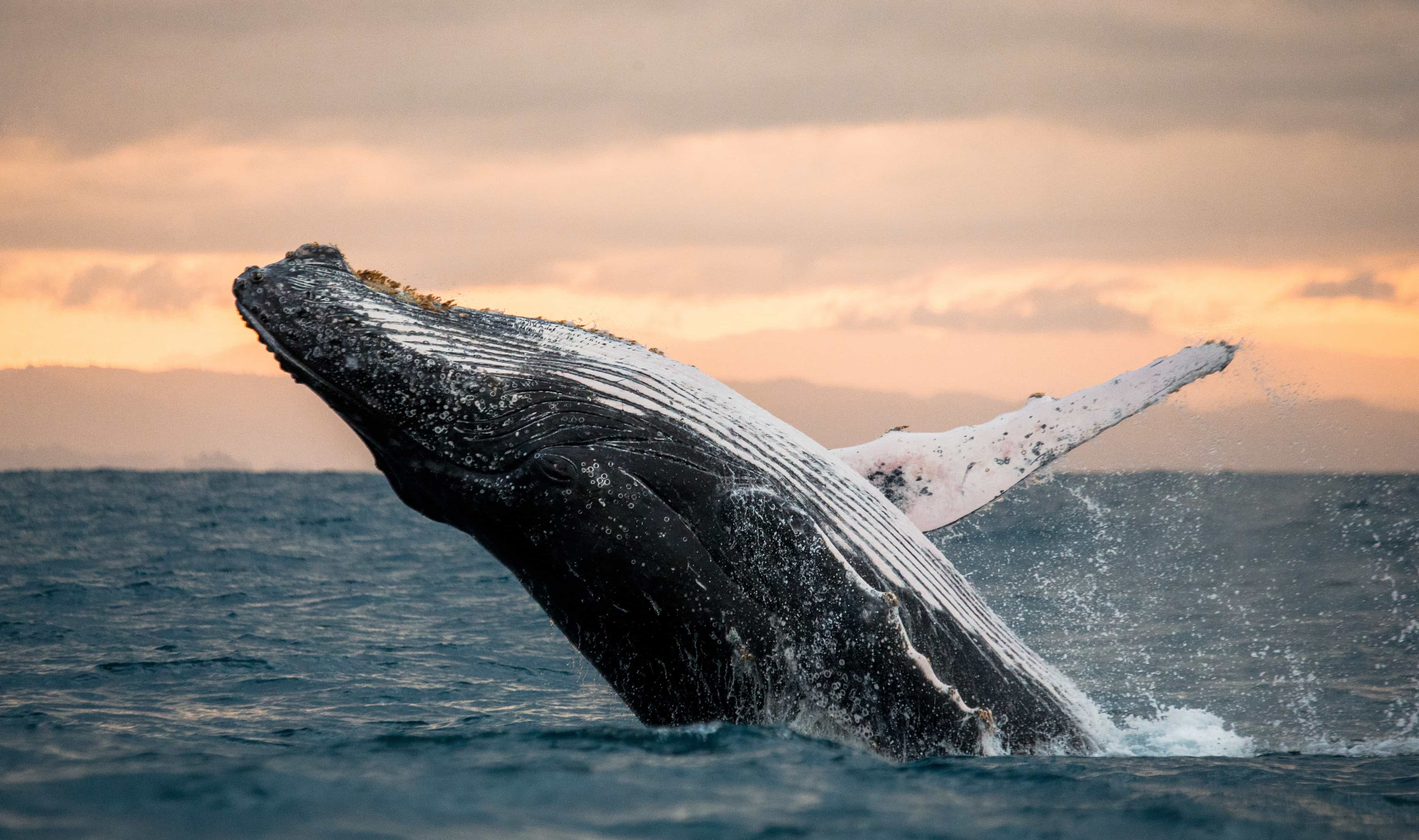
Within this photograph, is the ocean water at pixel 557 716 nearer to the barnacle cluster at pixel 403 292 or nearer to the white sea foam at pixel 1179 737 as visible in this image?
the white sea foam at pixel 1179 737

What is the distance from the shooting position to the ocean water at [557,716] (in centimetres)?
488

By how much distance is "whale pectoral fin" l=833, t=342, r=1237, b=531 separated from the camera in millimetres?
7137

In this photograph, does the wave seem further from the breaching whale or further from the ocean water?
the breaching whale

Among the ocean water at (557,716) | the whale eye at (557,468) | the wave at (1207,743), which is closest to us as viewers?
the ocean water at (557,716)

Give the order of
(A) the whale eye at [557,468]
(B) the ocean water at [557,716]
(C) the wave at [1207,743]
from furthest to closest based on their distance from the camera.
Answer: (C) the wave at [1207,743] < (A) the whale eye at [557,468] < (B) the ocean water at [557,716]

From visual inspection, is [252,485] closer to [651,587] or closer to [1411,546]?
[1411,546]

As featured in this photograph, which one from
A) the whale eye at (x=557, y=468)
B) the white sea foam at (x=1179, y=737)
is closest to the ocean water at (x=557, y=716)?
the white sea foam at (x=1179, y=737)

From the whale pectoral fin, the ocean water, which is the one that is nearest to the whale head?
the ocean water

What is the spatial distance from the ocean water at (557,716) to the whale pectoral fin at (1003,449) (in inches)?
70.7

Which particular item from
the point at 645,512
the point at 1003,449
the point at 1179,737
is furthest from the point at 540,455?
the point at 1179,737

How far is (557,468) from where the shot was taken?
546 cm

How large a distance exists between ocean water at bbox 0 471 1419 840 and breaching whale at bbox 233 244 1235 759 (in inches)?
11.4

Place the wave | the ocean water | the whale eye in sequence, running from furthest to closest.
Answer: the wave → the whale eye → the ocean water

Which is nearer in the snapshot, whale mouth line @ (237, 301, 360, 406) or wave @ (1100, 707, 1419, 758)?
whale mouth line @ (237, 301, 360, 406)
